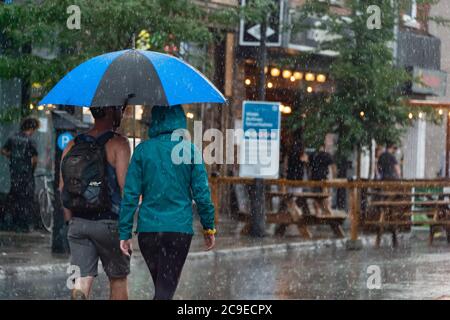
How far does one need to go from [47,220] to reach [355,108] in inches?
273

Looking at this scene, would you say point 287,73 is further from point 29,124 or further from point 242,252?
point 242,252

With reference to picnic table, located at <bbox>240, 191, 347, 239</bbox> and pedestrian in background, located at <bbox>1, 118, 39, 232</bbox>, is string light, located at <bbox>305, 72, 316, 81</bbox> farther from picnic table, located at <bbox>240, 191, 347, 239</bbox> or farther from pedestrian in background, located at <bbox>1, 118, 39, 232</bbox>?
pedestrian in background, located at <bbox>1, 118, 39, 232</bbox>

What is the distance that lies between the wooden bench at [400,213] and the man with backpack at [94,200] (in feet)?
39.9

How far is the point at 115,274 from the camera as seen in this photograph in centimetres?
784

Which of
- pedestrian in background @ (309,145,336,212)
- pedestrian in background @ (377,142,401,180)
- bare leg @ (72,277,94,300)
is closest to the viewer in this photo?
bare leg @ (72,277,94,300)

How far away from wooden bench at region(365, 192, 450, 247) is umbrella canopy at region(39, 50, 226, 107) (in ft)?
39.0

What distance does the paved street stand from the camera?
11.8 meters

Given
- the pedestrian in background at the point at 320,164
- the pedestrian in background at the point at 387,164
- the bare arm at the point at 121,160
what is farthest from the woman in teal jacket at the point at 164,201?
the pedestrian in background at the point at 387,164

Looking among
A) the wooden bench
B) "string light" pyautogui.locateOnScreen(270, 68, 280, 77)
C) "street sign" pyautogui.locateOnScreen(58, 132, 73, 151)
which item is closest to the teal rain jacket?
"street sign" pyautogui.locateOnScreen(58, 132, 73, 151)

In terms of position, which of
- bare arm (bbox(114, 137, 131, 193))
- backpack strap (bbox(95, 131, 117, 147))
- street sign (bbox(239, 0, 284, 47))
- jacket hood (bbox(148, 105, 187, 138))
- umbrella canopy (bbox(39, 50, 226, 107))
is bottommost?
bare arm (bbox(114, 137, 131, 193))

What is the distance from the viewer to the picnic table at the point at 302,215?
20156 millimetres

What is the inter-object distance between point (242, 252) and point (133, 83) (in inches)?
369
